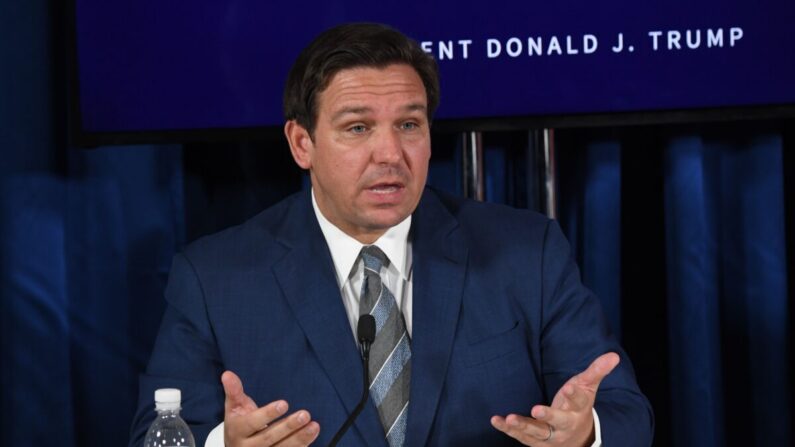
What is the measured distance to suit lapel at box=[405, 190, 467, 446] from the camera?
182 cm

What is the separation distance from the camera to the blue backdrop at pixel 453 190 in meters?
2.65

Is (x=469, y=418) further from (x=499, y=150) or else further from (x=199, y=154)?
(x=199, y=154)

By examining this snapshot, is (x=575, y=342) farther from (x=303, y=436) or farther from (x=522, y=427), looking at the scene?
(x=303, y=436)

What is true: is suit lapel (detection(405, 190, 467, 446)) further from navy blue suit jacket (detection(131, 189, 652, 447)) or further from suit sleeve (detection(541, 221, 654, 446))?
suit sleeve (detection(541, 221, 654, 446))

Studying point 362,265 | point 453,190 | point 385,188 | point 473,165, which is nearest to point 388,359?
point 362,265

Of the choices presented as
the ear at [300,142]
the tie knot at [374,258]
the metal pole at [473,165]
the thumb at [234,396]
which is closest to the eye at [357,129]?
the ear at [300,142]

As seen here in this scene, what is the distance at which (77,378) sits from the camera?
295cm

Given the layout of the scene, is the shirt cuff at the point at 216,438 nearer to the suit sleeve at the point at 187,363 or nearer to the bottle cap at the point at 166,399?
the suit sleeve at the point at 187,363

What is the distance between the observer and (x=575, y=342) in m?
1.90

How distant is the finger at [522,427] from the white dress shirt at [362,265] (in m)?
0.39

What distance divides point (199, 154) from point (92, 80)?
1.12 ft

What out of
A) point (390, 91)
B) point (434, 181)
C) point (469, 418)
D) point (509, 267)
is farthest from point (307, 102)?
point (434, 181)

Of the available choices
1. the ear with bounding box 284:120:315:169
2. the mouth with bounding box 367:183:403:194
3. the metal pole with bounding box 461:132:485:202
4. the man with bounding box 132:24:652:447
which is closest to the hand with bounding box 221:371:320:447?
the man with bounding box 132:24:652:447

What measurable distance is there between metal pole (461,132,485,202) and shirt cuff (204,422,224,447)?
1123 mm
